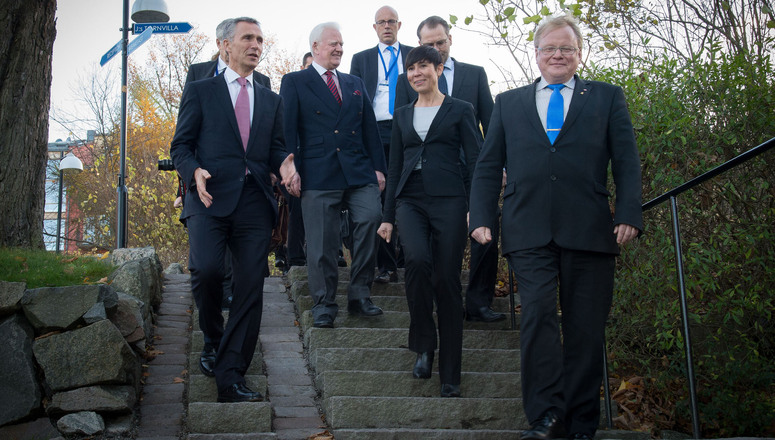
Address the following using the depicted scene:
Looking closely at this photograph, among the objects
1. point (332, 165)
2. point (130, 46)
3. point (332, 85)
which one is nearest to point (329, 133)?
point (332, 165)

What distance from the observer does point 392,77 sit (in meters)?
6.67

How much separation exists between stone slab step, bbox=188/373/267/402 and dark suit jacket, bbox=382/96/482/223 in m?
1.26

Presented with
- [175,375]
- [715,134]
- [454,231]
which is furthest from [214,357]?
[715,134]

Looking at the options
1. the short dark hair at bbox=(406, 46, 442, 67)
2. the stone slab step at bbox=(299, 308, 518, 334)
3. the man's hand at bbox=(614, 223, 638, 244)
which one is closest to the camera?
the man's hand at bbox=(614, 223, 638, 244)

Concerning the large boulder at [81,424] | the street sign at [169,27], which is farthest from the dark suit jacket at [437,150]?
the street sign at [169,27]

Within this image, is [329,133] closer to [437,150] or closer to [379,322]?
[437,150]

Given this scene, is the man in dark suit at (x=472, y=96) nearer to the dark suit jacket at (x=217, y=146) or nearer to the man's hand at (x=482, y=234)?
the dark suit jacket at (x=217, y=146)

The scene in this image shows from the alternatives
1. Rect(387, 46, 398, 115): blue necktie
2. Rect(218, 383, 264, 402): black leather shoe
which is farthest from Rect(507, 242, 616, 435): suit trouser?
Rect(387, 46, 398, 115): blue necktie

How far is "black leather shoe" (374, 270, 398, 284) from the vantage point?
6.72 metres

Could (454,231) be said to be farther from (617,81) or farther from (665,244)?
(617,81)

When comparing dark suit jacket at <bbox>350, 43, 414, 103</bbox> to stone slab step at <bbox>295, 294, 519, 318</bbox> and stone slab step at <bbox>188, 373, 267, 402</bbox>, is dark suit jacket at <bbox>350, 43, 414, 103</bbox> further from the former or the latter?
stone slab step at <bbox>188, 373, 267, 402</bbox>

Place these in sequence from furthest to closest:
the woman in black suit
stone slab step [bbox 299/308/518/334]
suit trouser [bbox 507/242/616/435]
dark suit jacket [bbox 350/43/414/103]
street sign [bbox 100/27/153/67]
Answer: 1. street sign [bbox 100/27/153/67]
2. dark suit jacket [bbox 350/43/414/103]
3. stone slab step [bbox 299/308/518/334]
4. the woman in black suit
5. suit trouser [bbox 507/242/616/435]

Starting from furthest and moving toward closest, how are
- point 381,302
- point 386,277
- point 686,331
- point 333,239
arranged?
point 386,277
point 381,302
point 333,239
point 686,331

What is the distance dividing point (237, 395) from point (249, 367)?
0.64 m
